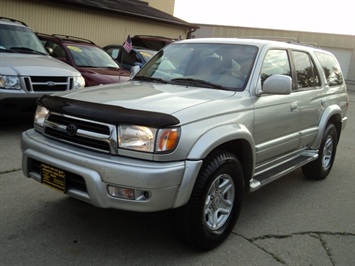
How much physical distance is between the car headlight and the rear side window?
3369 mm

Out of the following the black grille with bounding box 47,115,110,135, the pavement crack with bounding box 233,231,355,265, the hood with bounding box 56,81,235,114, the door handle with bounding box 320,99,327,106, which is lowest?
the pavement crack with bounding box 233,231,355,265

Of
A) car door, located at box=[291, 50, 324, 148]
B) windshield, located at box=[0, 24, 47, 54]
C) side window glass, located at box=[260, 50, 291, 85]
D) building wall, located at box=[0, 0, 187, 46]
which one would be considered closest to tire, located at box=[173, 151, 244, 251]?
side window glass, located at box=[260, 50, 291, 85]

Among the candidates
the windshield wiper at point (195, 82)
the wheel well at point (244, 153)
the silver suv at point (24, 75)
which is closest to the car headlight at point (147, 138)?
the wheel well at point (244, 153)

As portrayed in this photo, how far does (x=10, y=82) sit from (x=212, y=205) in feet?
14.2

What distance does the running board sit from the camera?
385 cm

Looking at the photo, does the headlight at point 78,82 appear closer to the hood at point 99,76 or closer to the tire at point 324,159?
the hood at point 99,76

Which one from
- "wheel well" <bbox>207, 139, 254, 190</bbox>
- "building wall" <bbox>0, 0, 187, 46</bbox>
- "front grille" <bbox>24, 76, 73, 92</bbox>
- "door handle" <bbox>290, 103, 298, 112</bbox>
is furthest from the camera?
"building wall" <bbox>0, 0, 187, 46</bbox>

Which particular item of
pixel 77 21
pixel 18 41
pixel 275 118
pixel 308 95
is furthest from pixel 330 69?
pixel 77 21

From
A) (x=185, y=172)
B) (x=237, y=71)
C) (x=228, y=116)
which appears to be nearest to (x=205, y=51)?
(x=237, y=71)

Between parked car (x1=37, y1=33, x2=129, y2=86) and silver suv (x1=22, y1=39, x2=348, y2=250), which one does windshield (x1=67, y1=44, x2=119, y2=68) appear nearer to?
parked car (x1=37, y1=33, x2=129, y2=86)

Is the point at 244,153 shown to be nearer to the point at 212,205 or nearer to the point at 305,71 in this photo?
the point at 212,205

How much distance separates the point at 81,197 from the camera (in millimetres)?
2969

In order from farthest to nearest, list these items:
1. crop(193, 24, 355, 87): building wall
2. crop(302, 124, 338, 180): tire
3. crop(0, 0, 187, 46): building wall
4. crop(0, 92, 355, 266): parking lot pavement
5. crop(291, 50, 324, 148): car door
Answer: crop(193, 24, 355, 87): building wall, crop(0, 0, 187, 46): building wall, crop(302, 124, 338, 180): tire, crop(291, 50, 324, 148): car door, crop(0, 92, 355, 266): parking lot pavement

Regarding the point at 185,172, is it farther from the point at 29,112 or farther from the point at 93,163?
the point at 29,112
